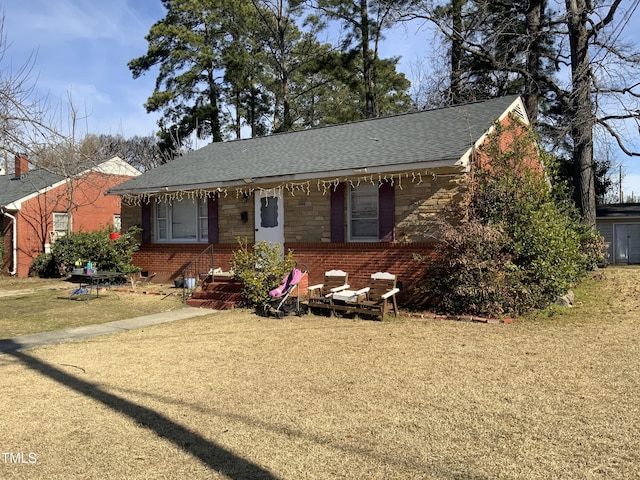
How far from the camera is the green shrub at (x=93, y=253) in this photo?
1558 cm

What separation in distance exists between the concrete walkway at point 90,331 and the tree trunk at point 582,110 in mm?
13425

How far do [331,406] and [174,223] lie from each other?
39.7 ft

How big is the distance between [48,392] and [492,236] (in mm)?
7729

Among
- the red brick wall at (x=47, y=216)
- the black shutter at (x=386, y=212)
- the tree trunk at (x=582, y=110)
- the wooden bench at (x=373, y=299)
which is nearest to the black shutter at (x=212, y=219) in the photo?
the black shutter at (x=386, y=212)

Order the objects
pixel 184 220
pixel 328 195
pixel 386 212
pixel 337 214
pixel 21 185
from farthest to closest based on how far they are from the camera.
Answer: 1. pixel 21 185
2. pixel 184 220
3. pixel 328 195
4. pixel 337 214
5. pixel 386 212

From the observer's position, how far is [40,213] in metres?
22.1

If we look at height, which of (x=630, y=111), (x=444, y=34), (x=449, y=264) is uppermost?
(x=444, y=34)

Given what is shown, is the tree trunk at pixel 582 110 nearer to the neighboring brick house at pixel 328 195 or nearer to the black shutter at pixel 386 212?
the neighboring brick house at pixel 328 195

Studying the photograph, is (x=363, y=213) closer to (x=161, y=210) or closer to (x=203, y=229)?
(x=203, y=229)

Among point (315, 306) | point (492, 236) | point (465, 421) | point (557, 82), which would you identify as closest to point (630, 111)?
point (557, 82)

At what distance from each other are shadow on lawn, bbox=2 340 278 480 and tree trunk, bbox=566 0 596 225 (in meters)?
16.1

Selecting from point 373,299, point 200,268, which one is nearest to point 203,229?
point 200,268

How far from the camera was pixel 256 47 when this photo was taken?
3191 centimetres

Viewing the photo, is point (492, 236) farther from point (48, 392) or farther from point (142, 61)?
point (142, 61)
